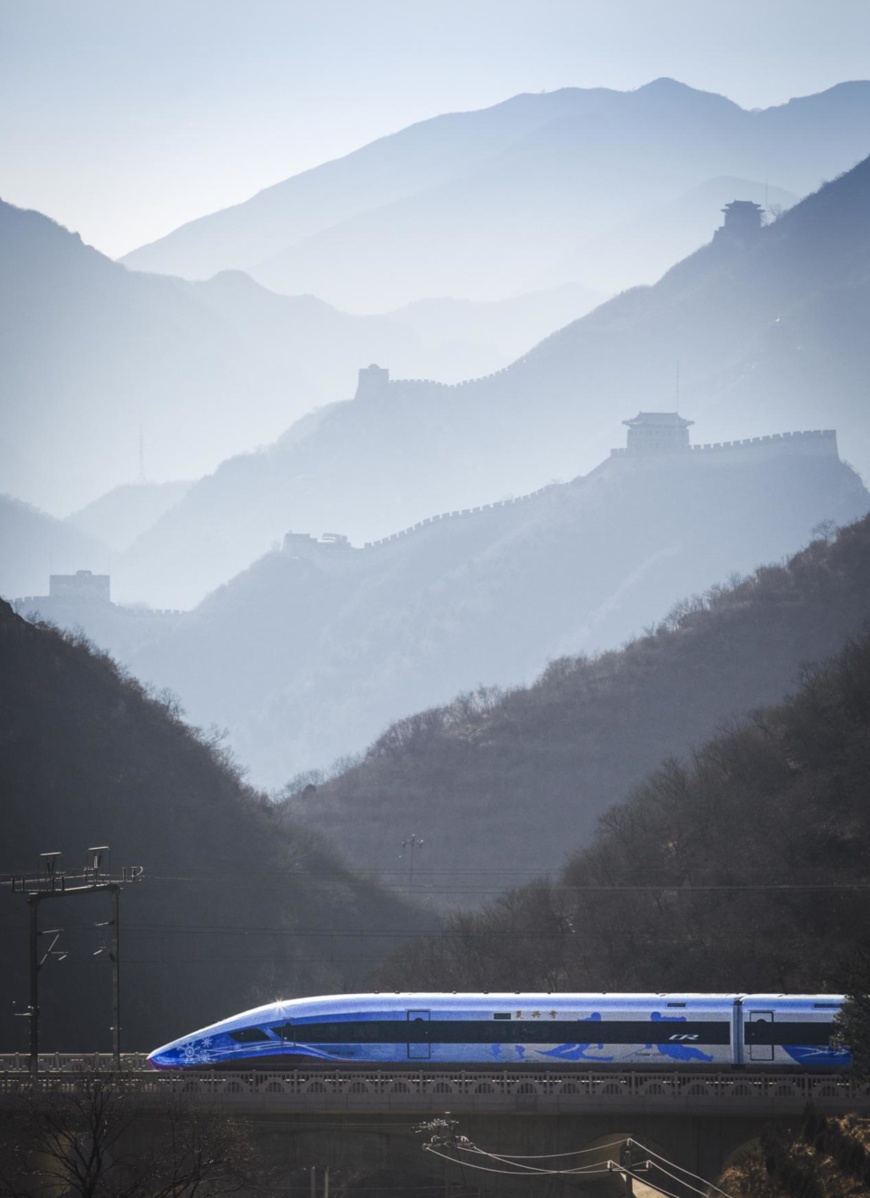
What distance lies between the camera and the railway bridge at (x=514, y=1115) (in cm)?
4359

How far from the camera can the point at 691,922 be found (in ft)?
210

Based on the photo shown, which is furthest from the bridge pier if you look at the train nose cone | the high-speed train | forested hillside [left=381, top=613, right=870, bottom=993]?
forested hillside [left=381, top=613, right=870, bottom=993]

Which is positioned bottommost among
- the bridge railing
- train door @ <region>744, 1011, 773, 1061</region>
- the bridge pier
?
the bridge pier

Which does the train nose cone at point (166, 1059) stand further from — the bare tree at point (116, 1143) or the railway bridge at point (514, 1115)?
the railway bridge at point (514, 1115)

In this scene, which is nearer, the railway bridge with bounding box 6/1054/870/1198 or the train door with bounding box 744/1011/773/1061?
the railway bridge with bounding box 6/1054/870/1198

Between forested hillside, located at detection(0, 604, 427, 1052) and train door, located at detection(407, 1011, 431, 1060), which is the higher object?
forested hillside, located at detection(0, 604, 427, 1052)

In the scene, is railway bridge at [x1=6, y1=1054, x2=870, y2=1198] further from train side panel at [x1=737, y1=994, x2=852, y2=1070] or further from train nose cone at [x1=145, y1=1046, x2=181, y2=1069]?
train nose cone at [x1=145, y1=1046, x2=181, y2=1069]

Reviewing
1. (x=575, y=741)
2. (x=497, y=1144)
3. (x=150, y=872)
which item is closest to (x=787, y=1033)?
(x=497, y=1144)

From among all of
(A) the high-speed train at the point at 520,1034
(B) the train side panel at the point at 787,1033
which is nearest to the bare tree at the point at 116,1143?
(A) the high-speed train at the point at 520,1034

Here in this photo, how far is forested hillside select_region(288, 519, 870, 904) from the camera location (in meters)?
100

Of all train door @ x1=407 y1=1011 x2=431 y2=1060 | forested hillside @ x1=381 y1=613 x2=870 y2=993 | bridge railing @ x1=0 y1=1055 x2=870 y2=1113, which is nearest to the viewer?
bridge railing @ x1=0 y1=1055 x2=870 y2=1113

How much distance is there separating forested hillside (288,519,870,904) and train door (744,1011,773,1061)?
4564 centimetres

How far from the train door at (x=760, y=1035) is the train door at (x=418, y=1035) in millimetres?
7570

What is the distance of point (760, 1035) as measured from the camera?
47.5 metres
